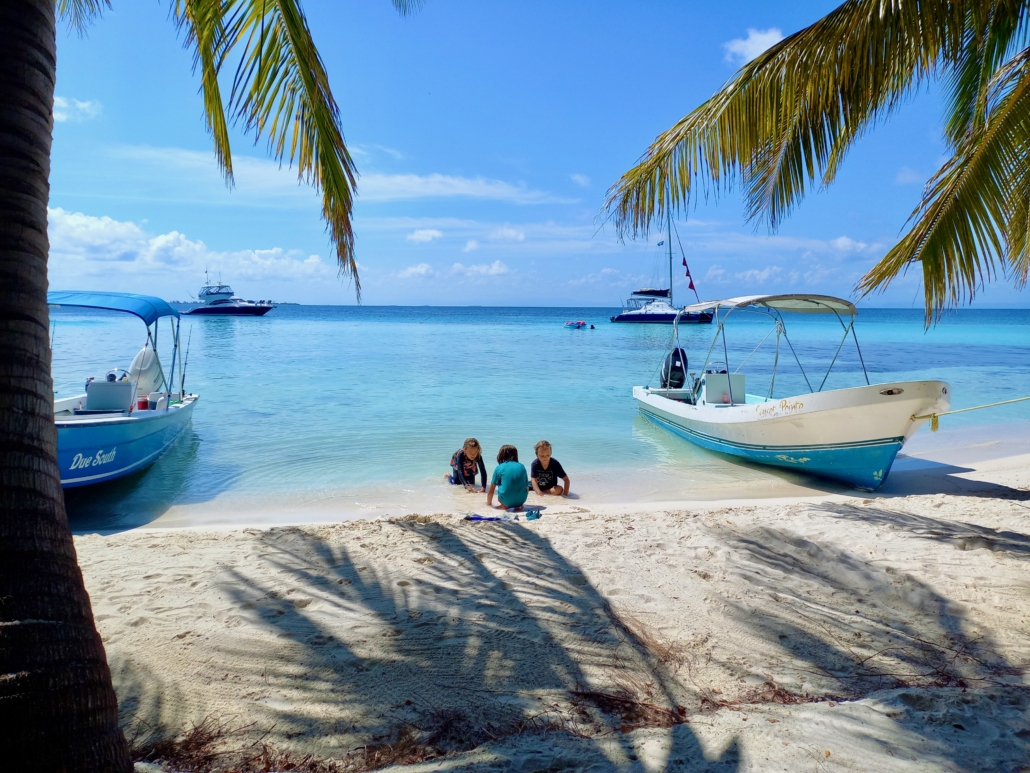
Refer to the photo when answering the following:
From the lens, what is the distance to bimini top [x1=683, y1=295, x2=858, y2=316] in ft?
33.3

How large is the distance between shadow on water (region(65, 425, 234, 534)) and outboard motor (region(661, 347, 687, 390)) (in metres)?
9.82

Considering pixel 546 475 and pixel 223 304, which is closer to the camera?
pixel 546 475

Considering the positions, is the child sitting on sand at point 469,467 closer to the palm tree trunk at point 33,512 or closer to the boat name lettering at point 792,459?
the boat name lettering at point 792,459

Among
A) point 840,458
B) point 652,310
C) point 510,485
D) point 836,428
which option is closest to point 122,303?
point 510,485

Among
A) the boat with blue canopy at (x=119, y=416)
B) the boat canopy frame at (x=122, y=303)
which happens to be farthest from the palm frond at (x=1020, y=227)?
the boat canopy frame at (x=122, y=303)

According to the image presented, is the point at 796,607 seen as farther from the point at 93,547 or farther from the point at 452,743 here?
the point at 93,547

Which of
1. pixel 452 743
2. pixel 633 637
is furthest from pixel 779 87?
pixel 452 743

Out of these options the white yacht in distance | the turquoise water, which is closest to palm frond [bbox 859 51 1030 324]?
the turquoise water

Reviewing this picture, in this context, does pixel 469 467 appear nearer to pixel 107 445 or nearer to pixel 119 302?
pixel 107 445

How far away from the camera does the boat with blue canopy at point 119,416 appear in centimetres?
792

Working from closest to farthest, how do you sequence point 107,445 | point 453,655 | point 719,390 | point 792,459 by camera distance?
point 453,655, point 107,445, point 792,459, point 719,390

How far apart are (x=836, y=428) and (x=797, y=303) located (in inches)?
104

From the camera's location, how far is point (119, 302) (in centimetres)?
1021

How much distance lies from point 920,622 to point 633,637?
1.79 m
